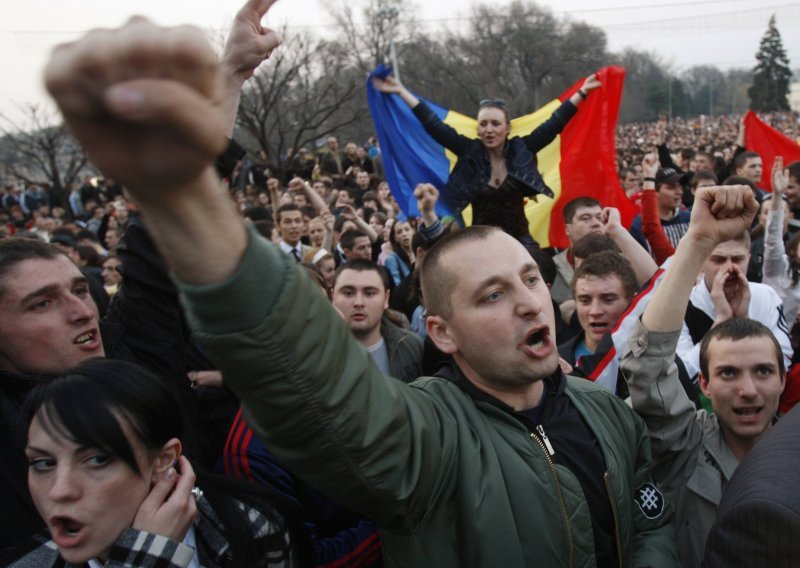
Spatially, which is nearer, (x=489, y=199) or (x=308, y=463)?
(x=308, y=463)

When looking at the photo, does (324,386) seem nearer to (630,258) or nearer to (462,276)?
(462,276)

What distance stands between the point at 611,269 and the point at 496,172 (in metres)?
2.41

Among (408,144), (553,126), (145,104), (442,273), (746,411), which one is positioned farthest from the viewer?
(408,144)

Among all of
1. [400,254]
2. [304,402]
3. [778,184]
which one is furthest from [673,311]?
[400,254]

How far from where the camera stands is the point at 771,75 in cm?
6347

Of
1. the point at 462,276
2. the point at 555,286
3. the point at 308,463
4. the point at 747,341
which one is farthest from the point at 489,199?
the point at 308,463

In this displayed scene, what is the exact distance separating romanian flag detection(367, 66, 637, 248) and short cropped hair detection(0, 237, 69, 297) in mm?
4791

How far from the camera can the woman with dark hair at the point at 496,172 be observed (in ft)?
18.1

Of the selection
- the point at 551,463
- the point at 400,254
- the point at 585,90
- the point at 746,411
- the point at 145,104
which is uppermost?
the point at 585,90

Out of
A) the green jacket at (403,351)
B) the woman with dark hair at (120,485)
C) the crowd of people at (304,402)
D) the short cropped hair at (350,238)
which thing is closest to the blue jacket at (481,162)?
the short cropped hair at (350,238)

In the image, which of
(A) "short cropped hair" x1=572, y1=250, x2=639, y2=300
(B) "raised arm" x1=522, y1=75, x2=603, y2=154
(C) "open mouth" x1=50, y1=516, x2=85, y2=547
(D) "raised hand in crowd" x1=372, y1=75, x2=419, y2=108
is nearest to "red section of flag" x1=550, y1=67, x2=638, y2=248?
(B) "raised arm" x1=522, y1=75, x2=603, y2=154

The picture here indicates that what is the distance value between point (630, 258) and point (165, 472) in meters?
2.87

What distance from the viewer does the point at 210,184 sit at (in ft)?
3.06

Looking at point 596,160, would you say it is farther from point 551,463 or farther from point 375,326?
point 551,463
